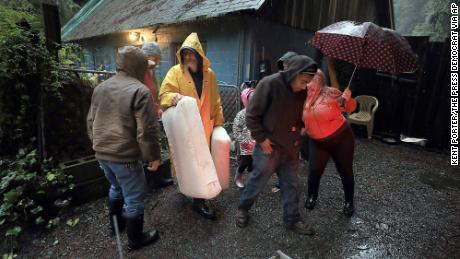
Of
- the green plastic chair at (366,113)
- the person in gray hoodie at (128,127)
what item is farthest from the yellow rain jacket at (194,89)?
the green plastic chair at (366,113)

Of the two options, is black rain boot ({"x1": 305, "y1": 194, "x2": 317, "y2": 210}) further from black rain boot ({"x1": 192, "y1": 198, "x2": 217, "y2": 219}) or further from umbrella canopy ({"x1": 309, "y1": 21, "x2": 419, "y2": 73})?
umbrella canopy ({"x1": 309, "y1": 21, "x2": 419, "y2": 73})

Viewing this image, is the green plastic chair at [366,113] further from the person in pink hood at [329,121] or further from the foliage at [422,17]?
the foliage at [422,17]

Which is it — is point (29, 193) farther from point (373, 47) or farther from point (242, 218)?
point (373, 47)

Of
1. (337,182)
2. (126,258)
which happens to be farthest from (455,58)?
(126,258)

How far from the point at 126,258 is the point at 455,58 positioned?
697 centimetres

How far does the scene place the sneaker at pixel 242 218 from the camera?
289 cm

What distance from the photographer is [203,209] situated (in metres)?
3.04

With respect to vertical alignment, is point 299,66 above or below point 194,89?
above

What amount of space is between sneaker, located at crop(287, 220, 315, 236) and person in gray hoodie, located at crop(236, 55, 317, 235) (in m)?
0.02

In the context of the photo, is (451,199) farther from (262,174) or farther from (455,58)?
(455,58)

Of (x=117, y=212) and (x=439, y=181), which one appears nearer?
(x=117, y=212)

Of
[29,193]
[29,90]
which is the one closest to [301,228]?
[29,193]

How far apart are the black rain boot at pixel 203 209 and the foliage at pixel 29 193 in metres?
1.42

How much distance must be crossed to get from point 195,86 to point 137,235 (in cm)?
162
